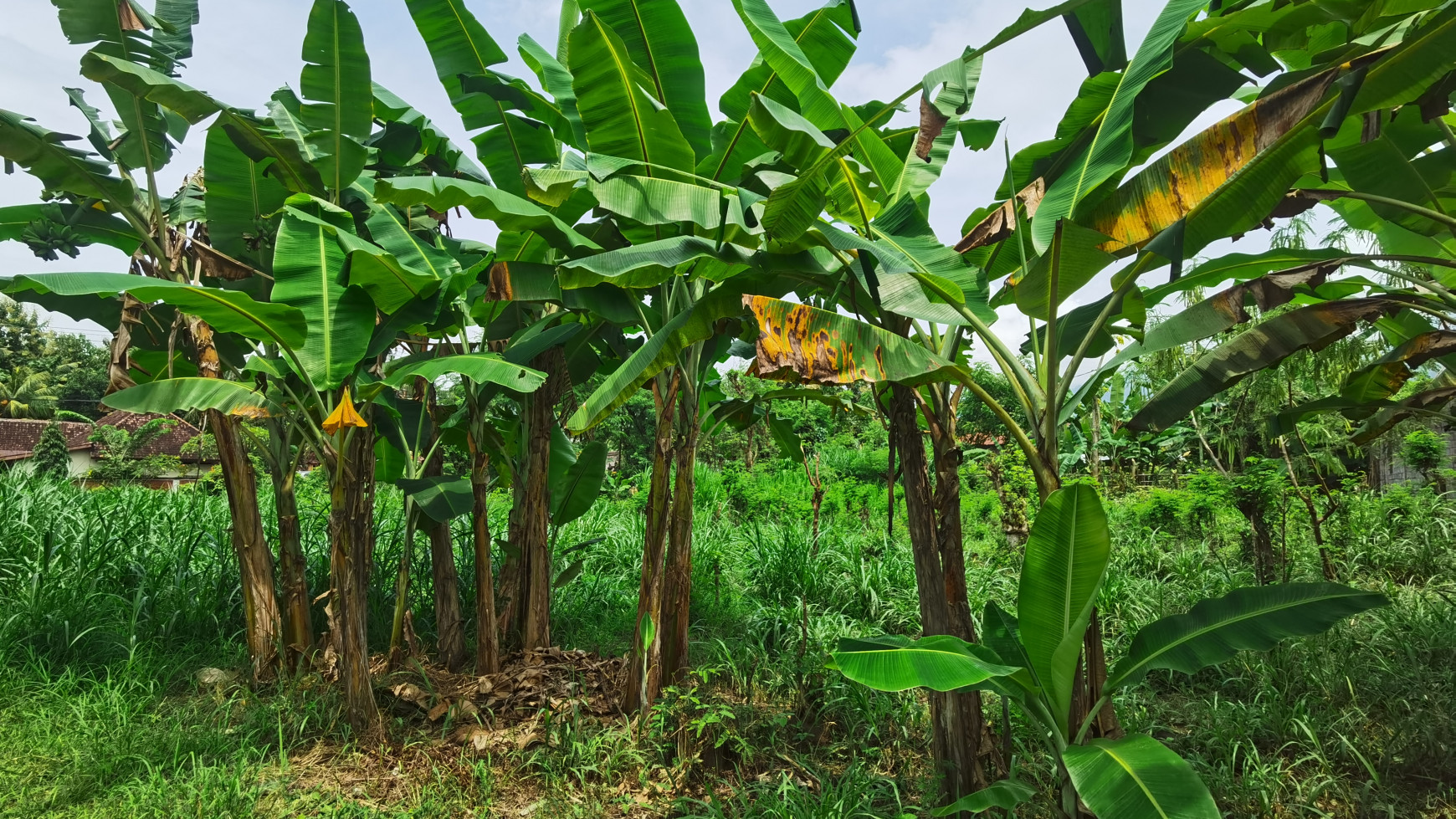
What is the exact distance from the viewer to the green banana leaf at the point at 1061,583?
101 inches

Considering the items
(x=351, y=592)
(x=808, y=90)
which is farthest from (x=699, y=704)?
(x=808, y=90)

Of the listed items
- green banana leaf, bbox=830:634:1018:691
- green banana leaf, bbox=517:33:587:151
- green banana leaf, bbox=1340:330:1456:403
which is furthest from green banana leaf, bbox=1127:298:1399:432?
green banana leaf, bbox=517:33:587:151

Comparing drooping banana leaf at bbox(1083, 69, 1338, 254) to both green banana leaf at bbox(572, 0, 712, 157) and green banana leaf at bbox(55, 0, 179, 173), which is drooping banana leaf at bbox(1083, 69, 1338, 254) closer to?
green banana leaf at bbox(572, 0, 712, 157)

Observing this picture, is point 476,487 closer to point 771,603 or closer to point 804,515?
point 771,603

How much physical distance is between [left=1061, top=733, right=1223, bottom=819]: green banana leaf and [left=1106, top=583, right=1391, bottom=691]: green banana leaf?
322 mm

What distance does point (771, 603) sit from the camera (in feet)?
18.6

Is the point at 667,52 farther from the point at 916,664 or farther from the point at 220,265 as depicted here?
the point at 916,664

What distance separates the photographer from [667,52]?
3727 millimetres

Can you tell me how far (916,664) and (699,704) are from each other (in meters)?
1.48

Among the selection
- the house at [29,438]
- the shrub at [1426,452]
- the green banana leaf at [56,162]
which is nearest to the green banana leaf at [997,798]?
the green banana leaf at [56,162]

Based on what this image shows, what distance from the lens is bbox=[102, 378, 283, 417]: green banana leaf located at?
3.47 m

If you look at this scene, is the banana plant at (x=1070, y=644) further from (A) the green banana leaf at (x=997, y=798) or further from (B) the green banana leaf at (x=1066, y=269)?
(B) the green banana leaf at (x=1066, y=269)

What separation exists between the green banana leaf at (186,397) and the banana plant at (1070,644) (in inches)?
126

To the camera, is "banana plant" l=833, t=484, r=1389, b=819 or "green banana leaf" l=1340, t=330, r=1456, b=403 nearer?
"banana plant" l=833, t=484, r=1389, b=819
